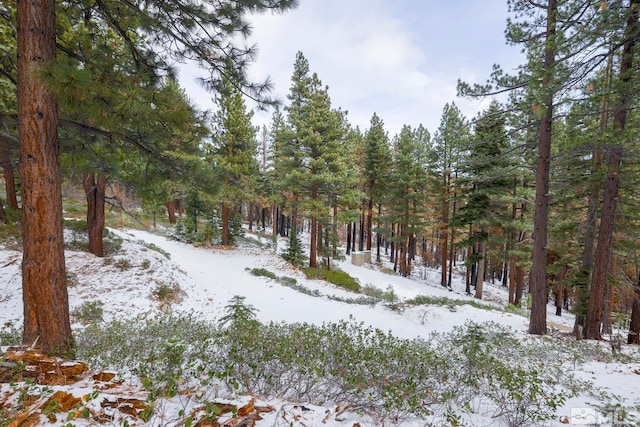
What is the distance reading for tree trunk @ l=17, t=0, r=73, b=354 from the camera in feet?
10.4

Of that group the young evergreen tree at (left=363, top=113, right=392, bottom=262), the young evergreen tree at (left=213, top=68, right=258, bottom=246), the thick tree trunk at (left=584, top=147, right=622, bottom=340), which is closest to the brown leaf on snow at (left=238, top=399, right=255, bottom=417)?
the thick tree trunk at (left=584, top=147, right=622, bottom=340)

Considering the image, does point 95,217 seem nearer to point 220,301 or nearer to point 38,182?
point 220,301

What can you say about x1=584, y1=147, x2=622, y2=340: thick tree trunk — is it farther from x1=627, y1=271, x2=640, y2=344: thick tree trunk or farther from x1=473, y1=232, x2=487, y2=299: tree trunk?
x1=473, y1=232, x2=487, y2=299: tree trunk

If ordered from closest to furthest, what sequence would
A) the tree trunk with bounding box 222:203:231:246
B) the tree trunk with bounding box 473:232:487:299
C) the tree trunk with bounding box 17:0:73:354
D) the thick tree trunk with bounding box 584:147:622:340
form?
the tree trunk with bounding box 17:0:73:354
the thick tree trunk with bounding box 584:147:622:340
the tree trunk with bounding box 473:232:487:299
the tree trunk with bounding box 222:203:231:246

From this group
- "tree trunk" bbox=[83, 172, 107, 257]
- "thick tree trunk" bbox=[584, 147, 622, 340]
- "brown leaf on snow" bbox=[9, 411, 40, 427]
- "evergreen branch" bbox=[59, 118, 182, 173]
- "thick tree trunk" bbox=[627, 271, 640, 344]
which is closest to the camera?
"brown leaf on snow" bbox=[9, 411, 40, 427]

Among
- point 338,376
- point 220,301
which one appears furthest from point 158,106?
point 220,301

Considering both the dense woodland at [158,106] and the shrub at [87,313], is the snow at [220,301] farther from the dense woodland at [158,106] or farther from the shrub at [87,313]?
the dense woodland at [158,106]

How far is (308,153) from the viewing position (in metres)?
15.1

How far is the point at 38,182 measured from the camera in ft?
10.4

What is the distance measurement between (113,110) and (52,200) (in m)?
1.29

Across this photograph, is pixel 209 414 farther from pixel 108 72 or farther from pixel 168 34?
pixel 168 34

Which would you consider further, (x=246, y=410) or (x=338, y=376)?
(x=338, y=376)

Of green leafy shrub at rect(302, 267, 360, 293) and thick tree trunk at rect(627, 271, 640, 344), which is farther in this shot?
green leafy shrub at rect(302, 267, 360, 293)

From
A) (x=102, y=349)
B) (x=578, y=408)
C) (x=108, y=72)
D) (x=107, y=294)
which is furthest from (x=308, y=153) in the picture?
(x=578, y=408)
